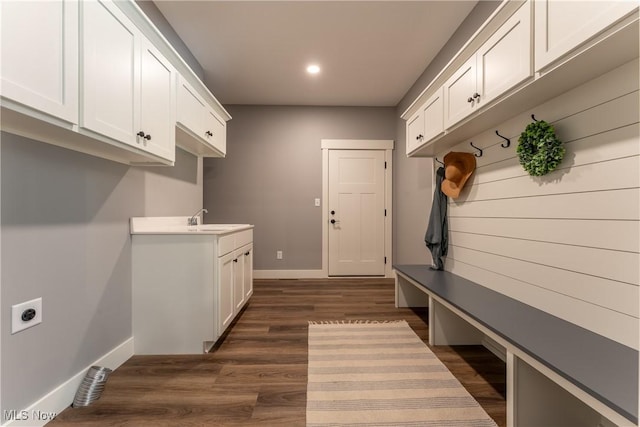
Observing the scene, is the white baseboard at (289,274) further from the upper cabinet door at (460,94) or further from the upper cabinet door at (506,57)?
the upper cabinet door at (506,57)

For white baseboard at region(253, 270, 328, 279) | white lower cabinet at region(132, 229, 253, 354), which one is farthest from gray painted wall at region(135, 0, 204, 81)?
white baseboard at region(253, 270, 328, 279)

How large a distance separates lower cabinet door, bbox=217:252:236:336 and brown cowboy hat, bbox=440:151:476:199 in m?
1.91

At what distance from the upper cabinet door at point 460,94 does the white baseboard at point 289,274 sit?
289 centimetres

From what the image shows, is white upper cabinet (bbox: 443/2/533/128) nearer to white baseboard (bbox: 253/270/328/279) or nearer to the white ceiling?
the white ceiling

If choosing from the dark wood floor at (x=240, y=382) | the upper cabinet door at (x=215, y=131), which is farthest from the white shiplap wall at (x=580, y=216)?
the upper cabinet door at (x=215, y=131)

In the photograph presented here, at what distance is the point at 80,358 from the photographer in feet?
4.98

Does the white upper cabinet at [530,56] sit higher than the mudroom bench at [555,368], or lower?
higher

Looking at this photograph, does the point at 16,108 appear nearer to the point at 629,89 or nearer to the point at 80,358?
the point at 80,358

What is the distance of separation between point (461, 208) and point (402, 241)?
70.1 inches

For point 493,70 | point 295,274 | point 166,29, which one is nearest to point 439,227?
point 493,70

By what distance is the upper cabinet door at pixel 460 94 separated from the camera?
5.61 ft

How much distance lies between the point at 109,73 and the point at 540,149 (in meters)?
2.14

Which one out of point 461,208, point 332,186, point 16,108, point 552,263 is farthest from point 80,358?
point 332,186

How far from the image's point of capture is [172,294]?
6.51 feet
